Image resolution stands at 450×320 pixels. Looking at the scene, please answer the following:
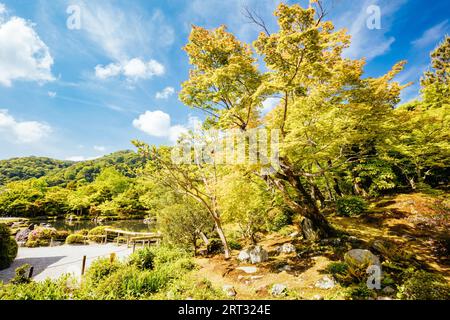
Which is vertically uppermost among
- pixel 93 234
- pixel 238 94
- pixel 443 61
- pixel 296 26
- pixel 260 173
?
pixel 443 61

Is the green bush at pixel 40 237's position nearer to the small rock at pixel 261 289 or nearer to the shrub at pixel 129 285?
the shrub at pixel 129 285

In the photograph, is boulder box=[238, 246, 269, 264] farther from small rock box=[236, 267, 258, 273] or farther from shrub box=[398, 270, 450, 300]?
shrub box=[398, 270, 450, 300]

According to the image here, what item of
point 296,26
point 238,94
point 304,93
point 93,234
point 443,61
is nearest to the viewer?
point 296,26

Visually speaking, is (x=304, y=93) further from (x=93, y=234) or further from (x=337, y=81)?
(x=93, y=234)

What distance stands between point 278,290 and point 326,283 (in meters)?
1.42

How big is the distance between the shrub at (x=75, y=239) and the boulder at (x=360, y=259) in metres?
17.1

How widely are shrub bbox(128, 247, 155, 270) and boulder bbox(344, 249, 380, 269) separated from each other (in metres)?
7.03

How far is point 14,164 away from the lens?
3445 inches

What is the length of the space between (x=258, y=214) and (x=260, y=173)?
276cm

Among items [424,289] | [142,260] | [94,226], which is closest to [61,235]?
[142,260]

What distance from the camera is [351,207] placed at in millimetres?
12523

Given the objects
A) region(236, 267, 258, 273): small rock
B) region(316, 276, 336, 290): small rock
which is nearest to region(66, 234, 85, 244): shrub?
region(236, 267, 258, 273): small rock

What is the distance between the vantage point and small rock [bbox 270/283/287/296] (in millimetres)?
5725

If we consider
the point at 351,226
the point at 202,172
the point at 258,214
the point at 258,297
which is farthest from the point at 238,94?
the point at 351,226
